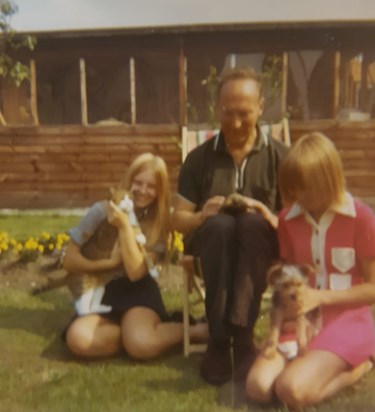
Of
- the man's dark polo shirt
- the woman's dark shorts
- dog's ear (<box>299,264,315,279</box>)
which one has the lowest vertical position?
the woman's dark shorts

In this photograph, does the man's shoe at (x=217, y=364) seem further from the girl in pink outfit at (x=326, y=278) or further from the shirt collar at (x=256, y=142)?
the shirt collar at (x=256, y=142)

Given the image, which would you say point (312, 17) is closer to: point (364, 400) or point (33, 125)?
point (364, 400)

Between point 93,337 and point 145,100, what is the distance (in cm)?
493

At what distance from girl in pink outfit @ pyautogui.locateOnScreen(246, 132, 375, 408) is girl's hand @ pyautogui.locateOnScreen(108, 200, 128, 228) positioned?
63 centimetres

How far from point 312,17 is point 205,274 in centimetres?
89

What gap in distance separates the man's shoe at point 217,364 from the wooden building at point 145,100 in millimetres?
3230

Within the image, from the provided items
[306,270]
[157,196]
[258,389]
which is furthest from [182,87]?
[258,389]

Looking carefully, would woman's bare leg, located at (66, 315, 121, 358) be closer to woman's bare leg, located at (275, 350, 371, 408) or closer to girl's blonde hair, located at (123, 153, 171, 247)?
girl's blonde hair, located at (123, 153, 171, 247)

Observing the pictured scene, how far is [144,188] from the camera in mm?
2199

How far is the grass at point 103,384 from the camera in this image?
1702 millimetres

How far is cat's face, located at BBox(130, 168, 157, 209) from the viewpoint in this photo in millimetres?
2199

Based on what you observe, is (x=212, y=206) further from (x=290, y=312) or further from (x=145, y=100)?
(x=145, y=100)

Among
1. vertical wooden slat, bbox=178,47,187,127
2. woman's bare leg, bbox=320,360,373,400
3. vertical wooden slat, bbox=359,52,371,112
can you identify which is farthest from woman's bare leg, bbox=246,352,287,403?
vertical wooden slat, bbox=178,47,187,127

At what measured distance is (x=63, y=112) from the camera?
700 cm
